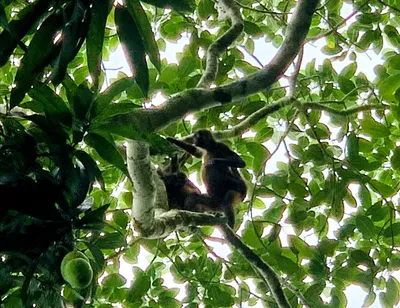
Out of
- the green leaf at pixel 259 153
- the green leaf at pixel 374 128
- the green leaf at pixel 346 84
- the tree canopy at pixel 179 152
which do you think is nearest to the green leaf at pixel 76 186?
the tree canopy at pixel 179 152

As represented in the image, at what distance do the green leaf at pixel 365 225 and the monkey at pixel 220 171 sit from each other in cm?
67

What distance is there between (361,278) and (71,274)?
6.05ft

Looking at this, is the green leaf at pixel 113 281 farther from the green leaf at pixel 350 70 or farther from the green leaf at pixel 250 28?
the green leaf at pixel 350 70

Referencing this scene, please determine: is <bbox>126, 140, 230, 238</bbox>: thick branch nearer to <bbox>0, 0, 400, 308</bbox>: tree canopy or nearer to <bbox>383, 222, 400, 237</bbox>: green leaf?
<bbox>0, 0, 400, 308</bbox>: tree canopy

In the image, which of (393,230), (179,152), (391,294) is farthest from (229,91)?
(391,294)

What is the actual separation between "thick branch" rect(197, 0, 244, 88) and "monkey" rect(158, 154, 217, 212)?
2.37ft

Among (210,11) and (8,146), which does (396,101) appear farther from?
(8,146)

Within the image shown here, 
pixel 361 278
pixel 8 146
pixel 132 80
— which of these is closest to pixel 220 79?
pixel 361 278

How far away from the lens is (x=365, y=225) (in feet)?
9.81

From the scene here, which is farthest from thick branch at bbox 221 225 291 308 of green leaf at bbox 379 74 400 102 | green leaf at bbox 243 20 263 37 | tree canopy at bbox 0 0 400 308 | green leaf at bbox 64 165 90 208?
green leaf at bbox 243 20 263 37

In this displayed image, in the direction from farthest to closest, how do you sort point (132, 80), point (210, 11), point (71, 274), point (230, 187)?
point (230, 187) → point (210, 11) → point (132, 80) → point (71, 274)

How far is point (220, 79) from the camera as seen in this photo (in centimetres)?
325

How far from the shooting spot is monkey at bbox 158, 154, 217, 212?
346 centimetres

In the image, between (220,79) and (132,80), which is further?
(220,79)
